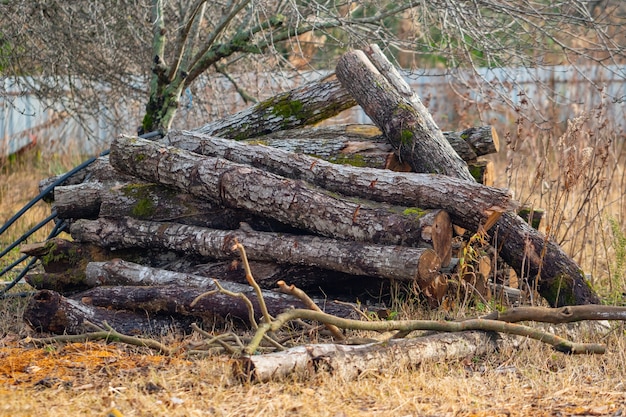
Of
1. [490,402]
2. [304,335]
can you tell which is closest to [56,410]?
[304,335]

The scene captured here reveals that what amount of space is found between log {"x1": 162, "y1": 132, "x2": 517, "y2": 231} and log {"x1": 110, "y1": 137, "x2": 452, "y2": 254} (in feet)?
0.35

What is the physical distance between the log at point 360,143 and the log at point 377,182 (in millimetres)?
304

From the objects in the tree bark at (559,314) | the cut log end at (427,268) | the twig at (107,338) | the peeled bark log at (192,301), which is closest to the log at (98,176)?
the peeled bark log at (192,301)

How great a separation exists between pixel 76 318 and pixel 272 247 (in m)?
1.31

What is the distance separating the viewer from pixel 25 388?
12.1 ft

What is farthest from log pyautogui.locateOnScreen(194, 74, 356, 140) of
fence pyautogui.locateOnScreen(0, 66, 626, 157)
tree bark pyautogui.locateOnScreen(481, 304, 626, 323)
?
tree bark pyautogui.locateOnScreen(481, 304, 626, 323)

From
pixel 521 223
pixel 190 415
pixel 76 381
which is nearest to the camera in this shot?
pixel 190 415

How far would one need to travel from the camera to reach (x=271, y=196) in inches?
201

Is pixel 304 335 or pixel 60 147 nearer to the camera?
pixel 304 335

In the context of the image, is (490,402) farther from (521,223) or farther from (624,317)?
(521,223)

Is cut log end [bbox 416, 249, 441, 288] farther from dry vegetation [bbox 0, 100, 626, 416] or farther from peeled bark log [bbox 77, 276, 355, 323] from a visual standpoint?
dry vegetation [bbox 0, 100, 626, 416]

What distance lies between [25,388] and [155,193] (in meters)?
2.25

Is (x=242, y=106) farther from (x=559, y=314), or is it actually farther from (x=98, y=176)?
(x=559, y=314)

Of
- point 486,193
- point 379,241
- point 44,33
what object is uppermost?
point 44,33
